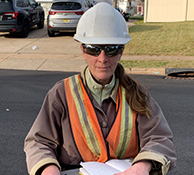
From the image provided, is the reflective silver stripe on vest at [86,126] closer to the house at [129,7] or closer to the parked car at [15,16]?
the parked car at [15,16]

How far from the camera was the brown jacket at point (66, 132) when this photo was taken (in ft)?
5.93

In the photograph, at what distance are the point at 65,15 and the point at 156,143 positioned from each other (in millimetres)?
13641

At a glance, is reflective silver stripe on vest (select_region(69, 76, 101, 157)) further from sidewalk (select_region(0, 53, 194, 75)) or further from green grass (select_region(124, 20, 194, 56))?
green grass (select_region(124, 20, 194, 56))

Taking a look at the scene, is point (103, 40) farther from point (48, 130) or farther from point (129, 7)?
point (129, 7)

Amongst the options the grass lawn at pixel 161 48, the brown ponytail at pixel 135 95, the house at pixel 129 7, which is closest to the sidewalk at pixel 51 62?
the grass lawn at pixel 161 48

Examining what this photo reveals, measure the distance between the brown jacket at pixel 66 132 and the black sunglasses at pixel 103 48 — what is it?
238mm

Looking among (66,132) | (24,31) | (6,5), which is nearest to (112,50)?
(66,132)

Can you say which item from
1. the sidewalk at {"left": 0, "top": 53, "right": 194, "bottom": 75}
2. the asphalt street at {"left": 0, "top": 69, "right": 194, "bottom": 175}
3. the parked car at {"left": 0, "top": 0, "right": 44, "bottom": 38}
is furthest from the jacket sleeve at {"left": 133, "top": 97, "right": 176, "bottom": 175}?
the parked car at {"left": 0, "top": 0, "right": 44, "bottom": 38}

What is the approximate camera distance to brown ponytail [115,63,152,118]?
1.83 metres

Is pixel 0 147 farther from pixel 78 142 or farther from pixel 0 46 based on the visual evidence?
pixel 0 46

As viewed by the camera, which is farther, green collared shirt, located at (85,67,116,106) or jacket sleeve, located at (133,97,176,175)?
green collared shirt, located at (85,67,116,106)

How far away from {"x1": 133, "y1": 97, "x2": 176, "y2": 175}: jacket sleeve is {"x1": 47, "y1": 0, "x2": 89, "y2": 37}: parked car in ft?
43.9

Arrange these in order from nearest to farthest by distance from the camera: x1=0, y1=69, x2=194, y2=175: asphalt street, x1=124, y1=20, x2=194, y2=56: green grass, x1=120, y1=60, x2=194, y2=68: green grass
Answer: x1=0, y1=69, x2=194, y2=175: asphalt street, x1=120, y1=60, x2=194, y2=68: green grass, x1=124, y1=20, x2=194, y2=56: green grass

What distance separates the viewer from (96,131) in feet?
5.94
